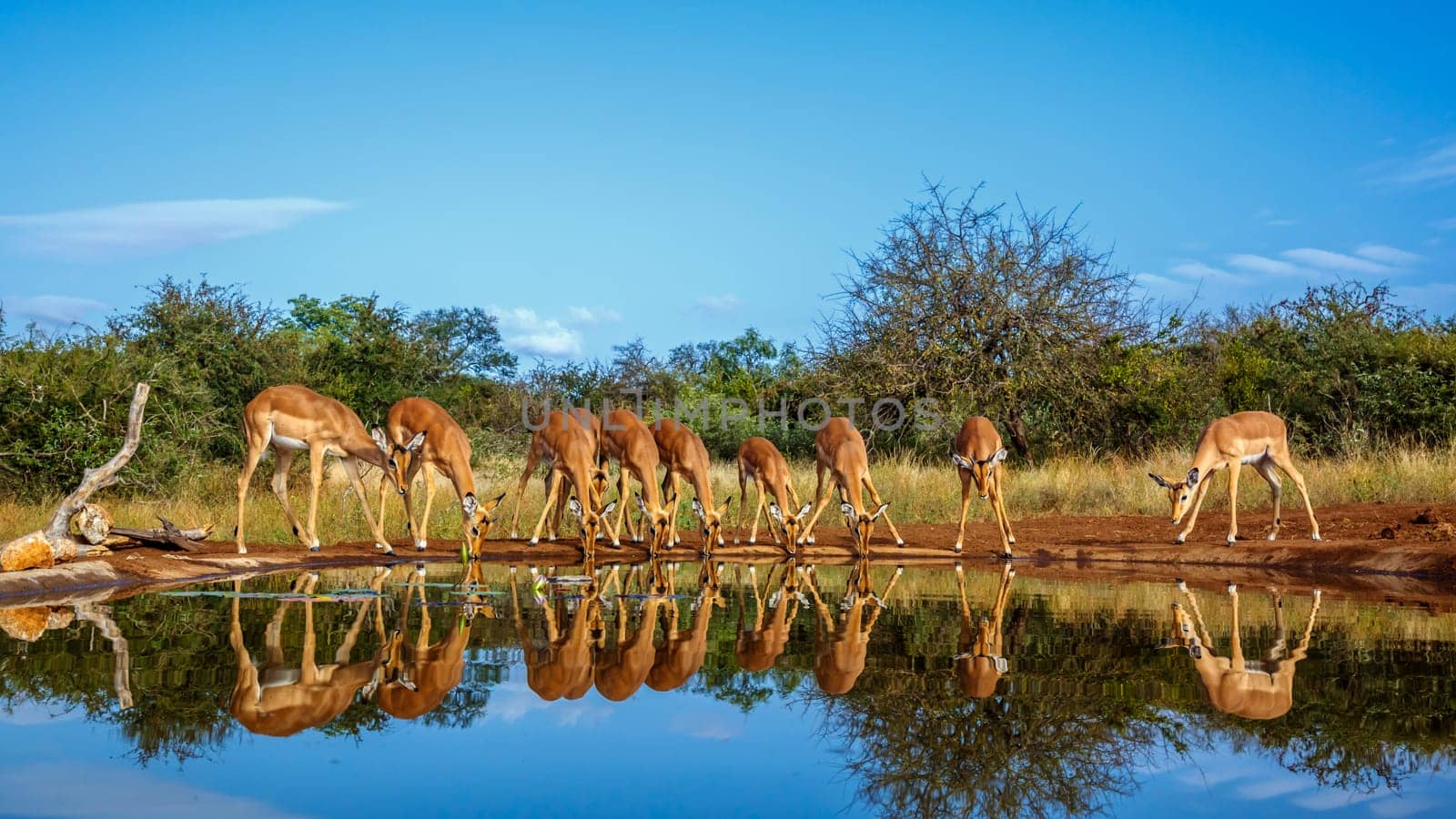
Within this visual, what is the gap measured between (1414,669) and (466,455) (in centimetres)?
1110

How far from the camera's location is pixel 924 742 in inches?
227

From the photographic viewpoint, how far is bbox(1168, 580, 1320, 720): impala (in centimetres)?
650

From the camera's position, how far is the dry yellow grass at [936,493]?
1681cm

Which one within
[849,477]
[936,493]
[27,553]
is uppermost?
[849,477]

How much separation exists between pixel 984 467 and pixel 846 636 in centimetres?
790

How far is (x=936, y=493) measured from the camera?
2130 cm

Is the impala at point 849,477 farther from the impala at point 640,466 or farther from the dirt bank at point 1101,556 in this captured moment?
the impala at point 640,466

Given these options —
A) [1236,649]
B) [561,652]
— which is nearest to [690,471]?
[561,652]

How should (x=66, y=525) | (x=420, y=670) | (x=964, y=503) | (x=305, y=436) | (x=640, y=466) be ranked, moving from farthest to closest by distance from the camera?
(x=964, y=503) < (x=640, y=466) < (x=305, y=436) < (x=66, y=525) < (x=420, y=670)

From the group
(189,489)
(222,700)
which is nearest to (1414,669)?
(222,700)

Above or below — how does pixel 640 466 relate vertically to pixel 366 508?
above

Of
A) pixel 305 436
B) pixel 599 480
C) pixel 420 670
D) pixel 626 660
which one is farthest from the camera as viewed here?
pixel 599 480

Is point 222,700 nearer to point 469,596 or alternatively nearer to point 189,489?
point 469,596

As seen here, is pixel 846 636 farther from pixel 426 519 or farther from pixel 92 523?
pixel 92 523
